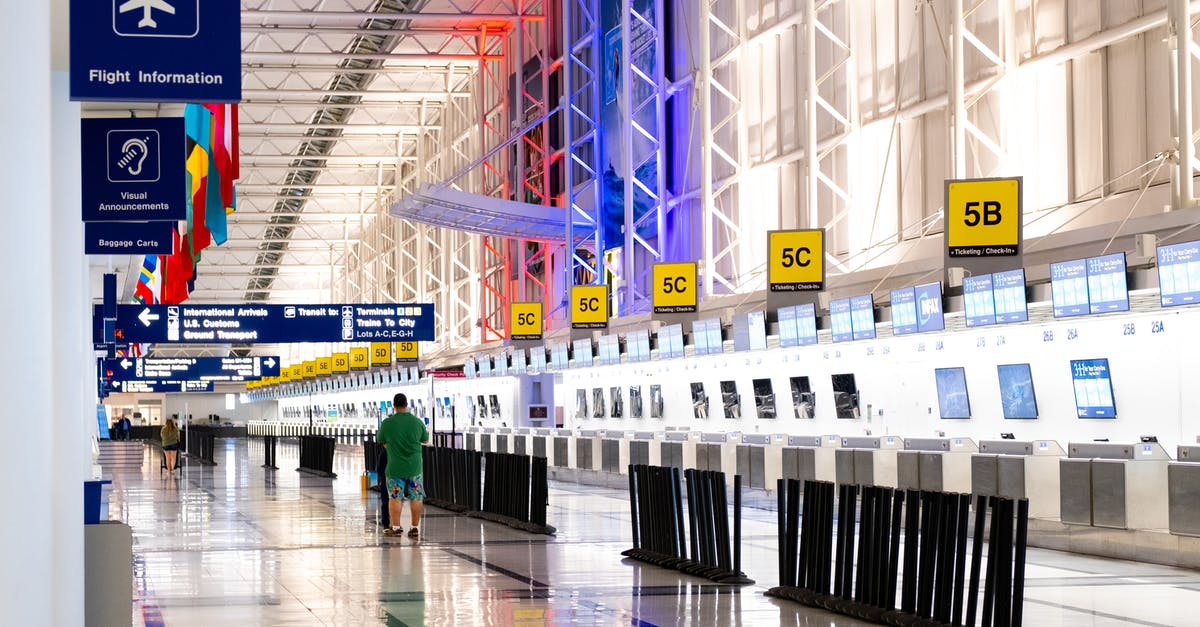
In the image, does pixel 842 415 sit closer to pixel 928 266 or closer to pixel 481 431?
pixel 928 266

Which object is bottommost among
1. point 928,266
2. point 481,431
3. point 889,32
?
point 481,431

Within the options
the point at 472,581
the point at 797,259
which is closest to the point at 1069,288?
the point at 797,259

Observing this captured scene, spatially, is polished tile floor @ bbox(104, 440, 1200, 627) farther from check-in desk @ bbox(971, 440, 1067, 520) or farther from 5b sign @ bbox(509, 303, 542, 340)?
5b sign @ bbox(509, 303, 542, 340)

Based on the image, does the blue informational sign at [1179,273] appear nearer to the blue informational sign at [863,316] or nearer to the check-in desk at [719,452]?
the blue informational sign at [863,316]

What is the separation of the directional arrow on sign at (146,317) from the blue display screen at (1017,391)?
2008 centimetres

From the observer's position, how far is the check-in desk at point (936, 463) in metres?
17.1

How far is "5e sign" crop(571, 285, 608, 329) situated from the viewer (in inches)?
1195

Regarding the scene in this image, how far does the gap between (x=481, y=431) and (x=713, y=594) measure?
33.6 m

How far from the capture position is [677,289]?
26.1m

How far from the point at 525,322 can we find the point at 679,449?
10829 millimetres

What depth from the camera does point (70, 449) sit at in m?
8.11

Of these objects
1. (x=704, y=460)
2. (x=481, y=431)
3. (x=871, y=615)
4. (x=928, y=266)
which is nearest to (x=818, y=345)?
(x=928, y=266)

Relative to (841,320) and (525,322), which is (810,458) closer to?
(841,320)

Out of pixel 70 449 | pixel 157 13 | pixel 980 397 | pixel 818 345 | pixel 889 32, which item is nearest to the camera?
pixel 157 13
